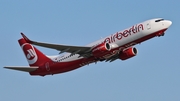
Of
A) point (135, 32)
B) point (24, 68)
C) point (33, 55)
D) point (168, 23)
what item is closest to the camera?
point (135, 32)

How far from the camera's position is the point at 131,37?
64.4 metres

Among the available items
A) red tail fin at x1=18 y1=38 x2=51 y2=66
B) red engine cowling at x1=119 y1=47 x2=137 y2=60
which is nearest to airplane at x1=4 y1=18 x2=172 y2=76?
red engine cowling at x1=119 y1=47 x2=137 y2=60

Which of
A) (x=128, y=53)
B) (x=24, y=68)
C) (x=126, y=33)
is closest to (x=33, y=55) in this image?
(x=24, y=68)

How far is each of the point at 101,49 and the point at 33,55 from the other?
50.0ft

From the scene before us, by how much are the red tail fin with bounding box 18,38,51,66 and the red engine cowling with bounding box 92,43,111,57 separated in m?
10.5

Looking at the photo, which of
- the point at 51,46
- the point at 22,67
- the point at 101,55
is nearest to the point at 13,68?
the point at 22,67

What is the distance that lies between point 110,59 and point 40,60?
1094cm

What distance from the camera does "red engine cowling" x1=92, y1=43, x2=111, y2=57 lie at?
6469cm

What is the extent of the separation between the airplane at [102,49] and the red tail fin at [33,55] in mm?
1272

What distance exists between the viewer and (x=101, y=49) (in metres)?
64.9

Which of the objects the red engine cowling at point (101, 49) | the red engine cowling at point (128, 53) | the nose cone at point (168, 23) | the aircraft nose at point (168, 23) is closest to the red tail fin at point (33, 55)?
the red engine cowling at point (101, 49)

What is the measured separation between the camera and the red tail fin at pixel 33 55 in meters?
74.6

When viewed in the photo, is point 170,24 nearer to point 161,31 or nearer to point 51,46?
point 161,31

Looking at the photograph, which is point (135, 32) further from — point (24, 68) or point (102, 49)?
point (24, 68)
